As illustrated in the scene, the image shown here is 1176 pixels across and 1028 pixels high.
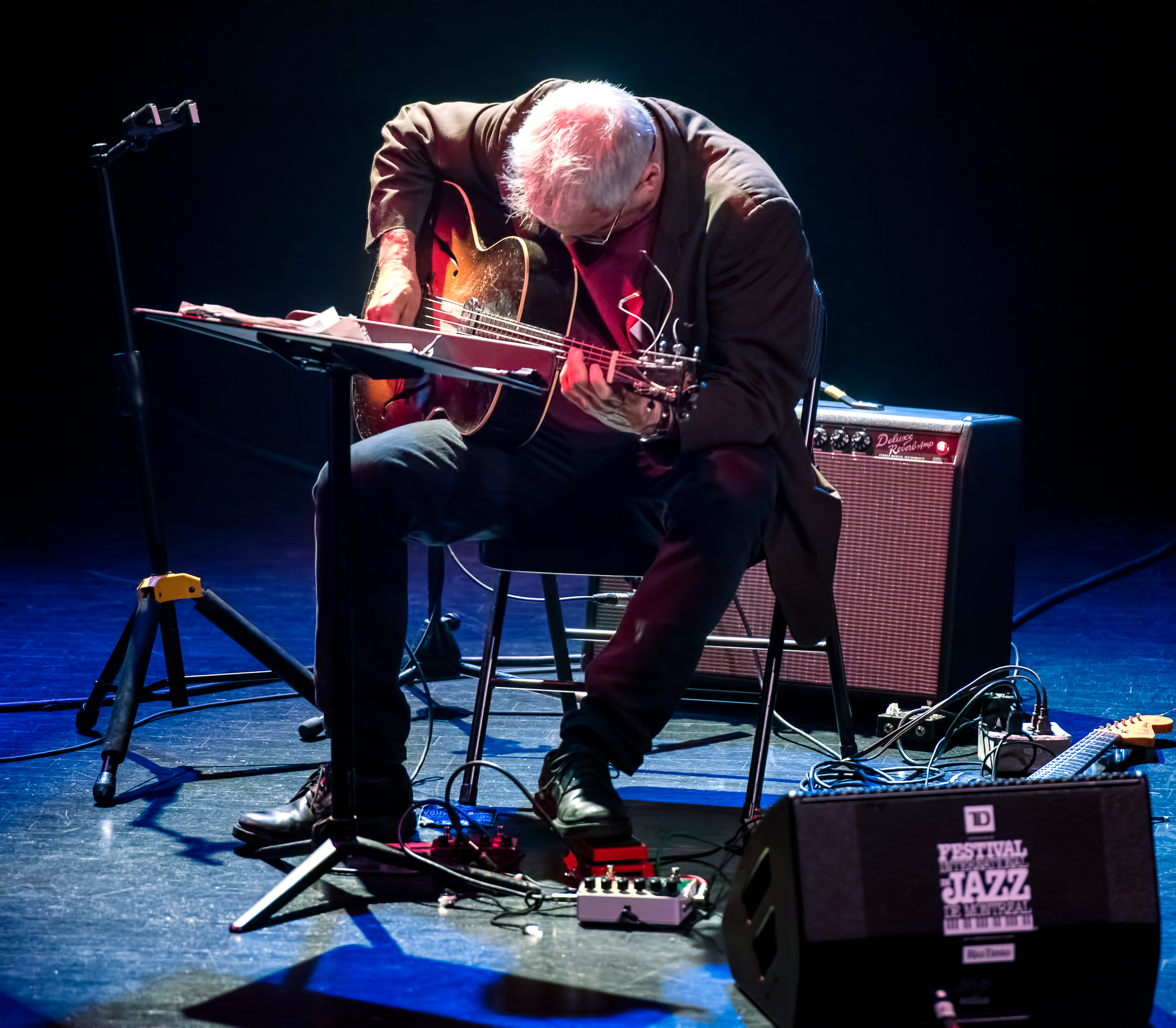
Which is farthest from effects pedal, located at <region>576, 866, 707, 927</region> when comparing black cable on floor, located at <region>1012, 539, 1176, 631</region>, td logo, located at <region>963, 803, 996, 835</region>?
black cable on floor, located at <region>1012, 539, 1176, 631</region>

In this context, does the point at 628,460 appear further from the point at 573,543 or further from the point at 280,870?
the point at 280,870

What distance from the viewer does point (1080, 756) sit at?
2.39m

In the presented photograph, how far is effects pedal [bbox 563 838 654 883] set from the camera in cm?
201

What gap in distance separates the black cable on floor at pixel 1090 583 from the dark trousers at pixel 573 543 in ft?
6.20

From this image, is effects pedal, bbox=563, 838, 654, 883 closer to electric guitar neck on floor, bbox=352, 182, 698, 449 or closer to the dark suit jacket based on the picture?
the dark suit jacket

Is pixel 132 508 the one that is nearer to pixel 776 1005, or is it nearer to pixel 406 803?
pixel 406 803

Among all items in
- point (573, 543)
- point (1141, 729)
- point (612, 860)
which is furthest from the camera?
point (1141, 729)

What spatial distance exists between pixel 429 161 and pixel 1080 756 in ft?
5.44

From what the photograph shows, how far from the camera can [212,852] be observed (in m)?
2.15

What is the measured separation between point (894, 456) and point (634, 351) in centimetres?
95

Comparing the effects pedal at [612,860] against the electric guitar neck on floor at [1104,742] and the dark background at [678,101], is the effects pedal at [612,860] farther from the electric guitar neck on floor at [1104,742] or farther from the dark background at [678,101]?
the dark background at [678,101]

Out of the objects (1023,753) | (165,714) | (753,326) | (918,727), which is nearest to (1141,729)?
(1023,753)

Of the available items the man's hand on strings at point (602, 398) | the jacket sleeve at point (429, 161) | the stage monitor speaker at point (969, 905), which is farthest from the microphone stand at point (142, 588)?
the stage monitor speaker at point (969, 905)

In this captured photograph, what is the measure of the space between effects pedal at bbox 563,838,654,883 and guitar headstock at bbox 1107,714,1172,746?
3.56 ft
